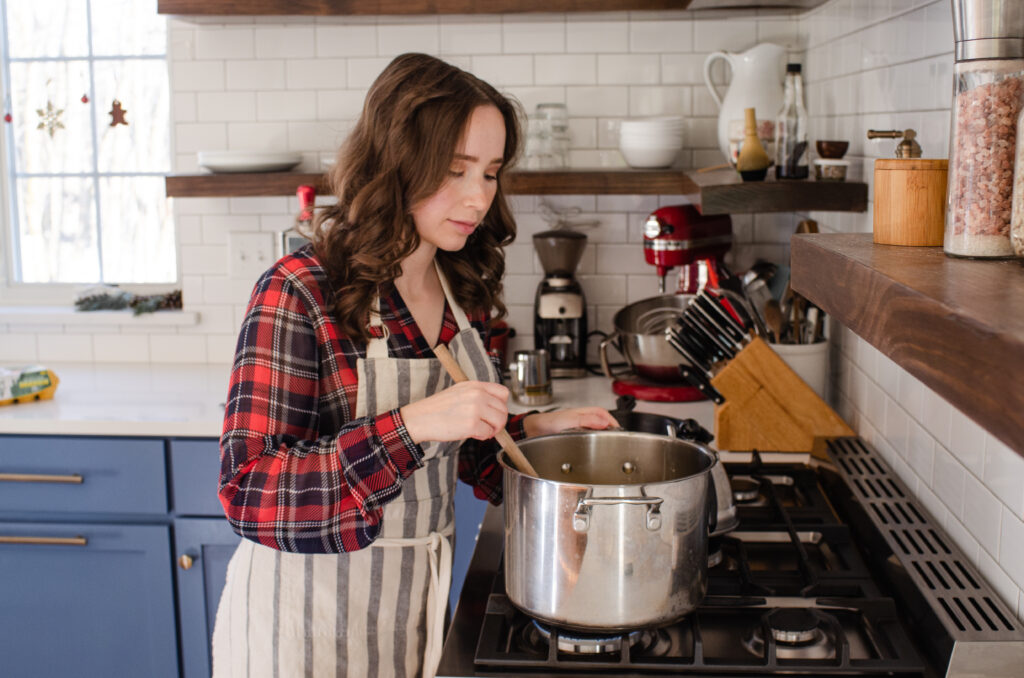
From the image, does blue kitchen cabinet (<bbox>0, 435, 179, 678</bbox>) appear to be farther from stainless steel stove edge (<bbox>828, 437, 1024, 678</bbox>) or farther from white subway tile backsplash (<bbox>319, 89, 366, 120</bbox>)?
stainless steel stove edge (<bbox>828, 437, 1024, 678</bbox>)

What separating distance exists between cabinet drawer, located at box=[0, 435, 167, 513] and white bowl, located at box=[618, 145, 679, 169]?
1543mm

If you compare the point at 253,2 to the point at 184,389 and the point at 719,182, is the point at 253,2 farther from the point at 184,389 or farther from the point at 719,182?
the point at 719,182

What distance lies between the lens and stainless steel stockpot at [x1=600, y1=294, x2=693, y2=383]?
2.84 meters

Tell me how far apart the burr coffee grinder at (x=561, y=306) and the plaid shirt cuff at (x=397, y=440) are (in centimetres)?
160

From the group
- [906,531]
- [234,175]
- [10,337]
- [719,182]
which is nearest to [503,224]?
[719,182]

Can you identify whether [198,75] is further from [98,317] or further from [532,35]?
[532,35]

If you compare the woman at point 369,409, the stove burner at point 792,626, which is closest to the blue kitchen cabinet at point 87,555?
the woman at point 369,409

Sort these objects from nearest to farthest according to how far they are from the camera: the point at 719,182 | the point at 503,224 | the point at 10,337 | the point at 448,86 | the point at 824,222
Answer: the point at 448,86 → the point at 503,224 → the point at 719,182 → the point at 824,222 → the point at 10,337

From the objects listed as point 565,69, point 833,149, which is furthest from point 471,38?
point 833,149

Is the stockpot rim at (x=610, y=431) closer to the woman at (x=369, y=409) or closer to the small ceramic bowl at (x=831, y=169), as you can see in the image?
the woman at (x=369, y=409)

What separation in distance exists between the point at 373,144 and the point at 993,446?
106cm

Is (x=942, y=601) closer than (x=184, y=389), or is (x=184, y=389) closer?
(x=942, y=601)

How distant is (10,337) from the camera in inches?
136

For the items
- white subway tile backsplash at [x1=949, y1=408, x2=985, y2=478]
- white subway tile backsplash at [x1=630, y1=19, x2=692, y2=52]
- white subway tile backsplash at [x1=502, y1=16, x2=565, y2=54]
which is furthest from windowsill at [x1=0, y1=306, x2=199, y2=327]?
white subway tile backsplash at [x1=949, y1=408, x2=985, y2=478]
